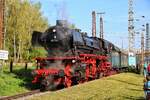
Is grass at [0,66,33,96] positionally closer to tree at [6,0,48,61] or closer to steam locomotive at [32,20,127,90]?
steam locomotive at [32,20,127,90]

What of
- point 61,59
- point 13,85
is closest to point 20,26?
point 13,85

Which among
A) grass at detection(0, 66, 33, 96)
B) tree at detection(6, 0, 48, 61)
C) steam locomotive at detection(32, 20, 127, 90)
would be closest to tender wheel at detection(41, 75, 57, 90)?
steam locomotive at detection(32, 20, 127, 90)

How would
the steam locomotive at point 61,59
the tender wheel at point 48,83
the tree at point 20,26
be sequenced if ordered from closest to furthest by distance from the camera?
the tender wheel at point 48,83 → the steam locomotive at point 61,59 → the tree at point 20,26

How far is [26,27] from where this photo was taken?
73562mm

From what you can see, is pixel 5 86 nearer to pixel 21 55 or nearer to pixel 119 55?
pixel 119 55

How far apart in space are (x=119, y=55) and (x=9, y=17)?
90.7 ft

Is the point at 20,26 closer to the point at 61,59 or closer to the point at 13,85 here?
the point at 13,85

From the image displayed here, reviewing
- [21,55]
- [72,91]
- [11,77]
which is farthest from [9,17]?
[72,91]

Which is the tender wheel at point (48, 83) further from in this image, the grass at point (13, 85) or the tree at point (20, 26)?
the tree at point (20, 26)

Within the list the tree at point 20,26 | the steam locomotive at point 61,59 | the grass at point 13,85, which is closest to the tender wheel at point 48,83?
the steam locomotive at point 61,59

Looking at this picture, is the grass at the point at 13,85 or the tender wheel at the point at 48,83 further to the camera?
the tender wheel at the point at 48,83

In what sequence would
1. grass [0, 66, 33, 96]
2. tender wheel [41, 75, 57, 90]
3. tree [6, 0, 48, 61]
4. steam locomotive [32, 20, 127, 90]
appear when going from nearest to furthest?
1. grass [0, 66, 33, 96]
2. tender wheel [41, 75, 57, 90]
3. steam locomotive [32, 20, 127, 90]
4. tree [6, 0, 48, 61]

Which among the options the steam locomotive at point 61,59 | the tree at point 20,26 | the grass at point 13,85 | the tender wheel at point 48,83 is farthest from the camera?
the tree at point 20,26

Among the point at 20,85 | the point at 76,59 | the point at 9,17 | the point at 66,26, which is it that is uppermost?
the point at 9,17
